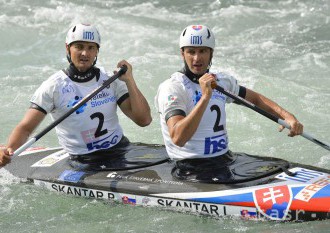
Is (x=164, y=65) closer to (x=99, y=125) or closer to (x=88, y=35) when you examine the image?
(x=99, y=125)

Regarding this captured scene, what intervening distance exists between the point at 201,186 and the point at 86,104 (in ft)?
4.72

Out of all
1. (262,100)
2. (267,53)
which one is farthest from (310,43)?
(262,100)

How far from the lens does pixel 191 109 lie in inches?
271

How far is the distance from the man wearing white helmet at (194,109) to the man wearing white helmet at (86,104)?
71cm

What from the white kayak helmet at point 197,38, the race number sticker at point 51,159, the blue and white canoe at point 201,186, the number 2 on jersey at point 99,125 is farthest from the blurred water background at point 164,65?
the white kayak helmet at point 197,38

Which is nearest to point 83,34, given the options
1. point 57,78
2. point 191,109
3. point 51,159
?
point 57,78

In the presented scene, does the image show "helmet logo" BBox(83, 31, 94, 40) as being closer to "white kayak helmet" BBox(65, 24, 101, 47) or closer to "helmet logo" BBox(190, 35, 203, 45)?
"white kayak helmet" BBox(65, 24, 101, 47)

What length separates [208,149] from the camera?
23.0 feet

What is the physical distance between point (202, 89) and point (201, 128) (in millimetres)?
584

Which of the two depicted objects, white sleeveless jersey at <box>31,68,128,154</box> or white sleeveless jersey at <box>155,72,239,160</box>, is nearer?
white sleeveless jersey at <box>155,72,239,160</box>

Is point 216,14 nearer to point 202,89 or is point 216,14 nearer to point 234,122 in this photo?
point 234,122

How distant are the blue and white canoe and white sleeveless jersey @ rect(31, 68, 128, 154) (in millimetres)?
267

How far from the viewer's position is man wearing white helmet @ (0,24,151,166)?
288 inches

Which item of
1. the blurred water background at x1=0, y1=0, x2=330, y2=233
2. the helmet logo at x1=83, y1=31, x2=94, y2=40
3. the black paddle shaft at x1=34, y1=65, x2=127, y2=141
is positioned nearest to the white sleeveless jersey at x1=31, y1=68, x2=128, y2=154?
the black paddle shaft at x1=34, y1=65, x2=127, y2=141
